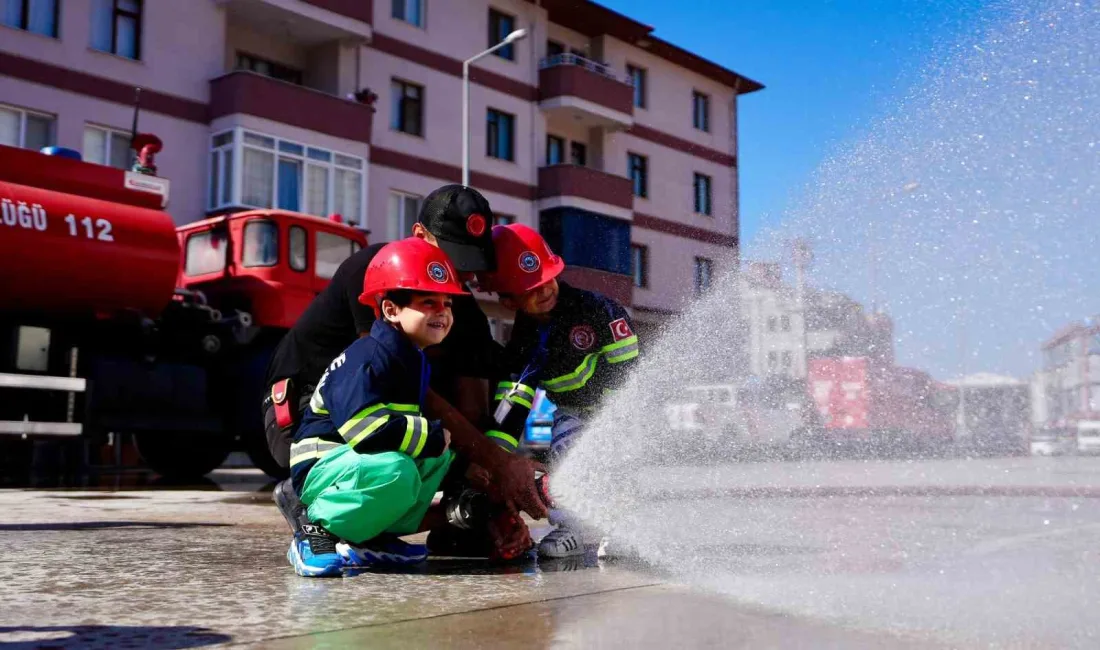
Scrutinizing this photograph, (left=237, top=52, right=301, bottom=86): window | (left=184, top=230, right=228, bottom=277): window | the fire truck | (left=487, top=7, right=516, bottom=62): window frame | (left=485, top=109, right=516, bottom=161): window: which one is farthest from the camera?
(left=487, top=7, right=516, bottom=62): window frame

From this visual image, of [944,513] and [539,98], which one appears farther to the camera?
[539,98]

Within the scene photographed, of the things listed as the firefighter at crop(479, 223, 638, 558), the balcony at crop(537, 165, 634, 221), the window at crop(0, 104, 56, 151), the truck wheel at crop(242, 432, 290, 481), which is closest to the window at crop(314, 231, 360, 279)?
the truck wheel at crop(242, 432, 290, 481)

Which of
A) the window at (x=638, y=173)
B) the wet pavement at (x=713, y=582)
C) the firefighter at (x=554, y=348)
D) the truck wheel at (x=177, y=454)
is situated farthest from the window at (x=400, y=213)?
the firefighter at (x=554, y=348)

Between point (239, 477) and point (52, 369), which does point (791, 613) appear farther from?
point (239, 477)

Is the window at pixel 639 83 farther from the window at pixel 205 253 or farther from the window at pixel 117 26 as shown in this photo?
the window at pixel 205 253

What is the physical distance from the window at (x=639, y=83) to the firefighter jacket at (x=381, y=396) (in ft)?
87.1

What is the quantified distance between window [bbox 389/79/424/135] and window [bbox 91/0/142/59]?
18.8 feet

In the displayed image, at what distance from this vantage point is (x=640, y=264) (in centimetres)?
2859

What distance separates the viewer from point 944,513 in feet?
11.1

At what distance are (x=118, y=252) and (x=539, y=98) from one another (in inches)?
717

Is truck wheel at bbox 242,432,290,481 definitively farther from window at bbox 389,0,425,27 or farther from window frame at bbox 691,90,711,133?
window frame at bbox 691,90,711,133

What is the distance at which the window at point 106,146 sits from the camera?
17922 mm

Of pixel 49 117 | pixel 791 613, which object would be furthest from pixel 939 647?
pixel 49 117

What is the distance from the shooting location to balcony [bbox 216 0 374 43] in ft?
65.6
